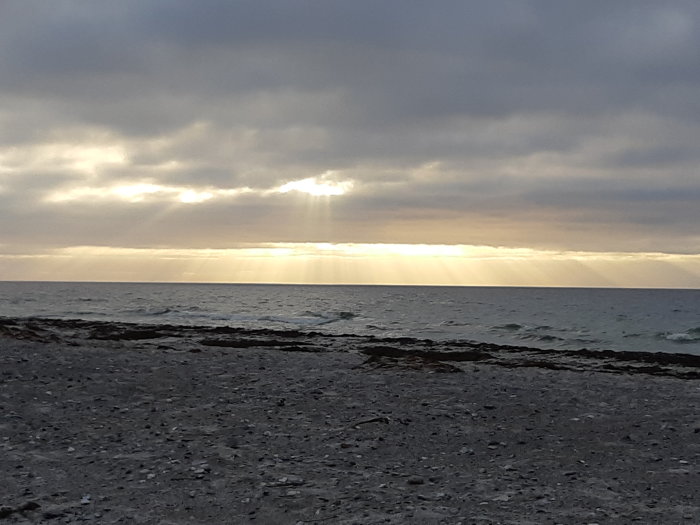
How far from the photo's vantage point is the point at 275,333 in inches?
1640

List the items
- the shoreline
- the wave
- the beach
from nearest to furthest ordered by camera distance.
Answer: the beach, the shoreline, the wave

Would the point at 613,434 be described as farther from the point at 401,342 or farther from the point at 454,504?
the point at 401,342

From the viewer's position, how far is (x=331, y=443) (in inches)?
473

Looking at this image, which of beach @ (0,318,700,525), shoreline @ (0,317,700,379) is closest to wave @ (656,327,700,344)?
shoreline @ (0,317,700,379)

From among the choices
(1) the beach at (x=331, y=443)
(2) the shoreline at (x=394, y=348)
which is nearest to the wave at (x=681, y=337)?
(2) the shoreline at (x=394, y=348)

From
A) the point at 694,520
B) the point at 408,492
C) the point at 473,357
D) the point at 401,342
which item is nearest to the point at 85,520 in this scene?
the point at 408,492

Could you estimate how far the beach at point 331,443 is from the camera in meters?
8.52

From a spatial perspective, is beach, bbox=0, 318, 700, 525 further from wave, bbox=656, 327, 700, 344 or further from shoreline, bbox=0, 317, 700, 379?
wave, bbox=656, 327, 700, 344

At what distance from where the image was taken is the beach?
8.52 metres

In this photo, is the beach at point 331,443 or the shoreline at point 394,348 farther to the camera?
the shoreline at point 394,348

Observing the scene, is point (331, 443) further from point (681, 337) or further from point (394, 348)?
point (681, 337)

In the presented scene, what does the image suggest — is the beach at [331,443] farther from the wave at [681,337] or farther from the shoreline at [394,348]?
the wave at [681,337]

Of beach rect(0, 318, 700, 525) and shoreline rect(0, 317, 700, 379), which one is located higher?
beach rect(0, 318, 700, 525)

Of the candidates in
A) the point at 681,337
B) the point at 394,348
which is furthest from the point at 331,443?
the point at 681,337
